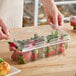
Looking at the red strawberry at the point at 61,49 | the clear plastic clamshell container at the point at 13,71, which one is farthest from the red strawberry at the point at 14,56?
the red strawberry at the point at 61,49

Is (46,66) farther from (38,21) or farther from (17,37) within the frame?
(38,21)

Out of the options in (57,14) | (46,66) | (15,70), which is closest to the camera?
(15,70)

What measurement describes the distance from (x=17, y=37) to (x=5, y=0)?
0.55 m

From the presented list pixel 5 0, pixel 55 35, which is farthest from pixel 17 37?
pixel 5 0

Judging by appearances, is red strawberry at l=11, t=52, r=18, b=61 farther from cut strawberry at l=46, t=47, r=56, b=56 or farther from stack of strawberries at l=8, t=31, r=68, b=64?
cut strawberry at l=46, t=47, r=56, b=56

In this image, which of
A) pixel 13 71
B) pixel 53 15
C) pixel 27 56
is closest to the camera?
pixel 13 71

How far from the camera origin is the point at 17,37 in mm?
1709

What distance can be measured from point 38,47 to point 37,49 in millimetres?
12

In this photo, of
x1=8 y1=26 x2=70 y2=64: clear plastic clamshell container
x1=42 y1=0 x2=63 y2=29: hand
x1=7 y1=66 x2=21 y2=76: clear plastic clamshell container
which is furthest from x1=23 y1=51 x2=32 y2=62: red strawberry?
x1=42 y1=0 x2=63 y2=29: hand

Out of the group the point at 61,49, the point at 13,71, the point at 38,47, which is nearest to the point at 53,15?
the point at 61,49

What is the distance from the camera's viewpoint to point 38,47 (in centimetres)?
146

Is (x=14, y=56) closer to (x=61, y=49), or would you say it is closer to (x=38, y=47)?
(x=38, y=47)

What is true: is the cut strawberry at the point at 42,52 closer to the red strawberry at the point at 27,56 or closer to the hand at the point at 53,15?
the red strawberry at the point at 27,56

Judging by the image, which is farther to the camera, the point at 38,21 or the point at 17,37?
the point at 38,21
